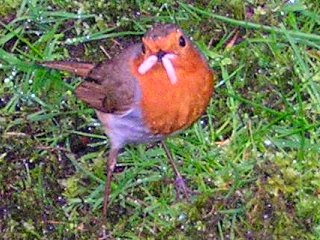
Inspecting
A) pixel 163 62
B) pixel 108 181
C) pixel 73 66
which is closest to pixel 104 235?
pixel 108 181

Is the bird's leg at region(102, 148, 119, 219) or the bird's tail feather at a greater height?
the bird's tail feather

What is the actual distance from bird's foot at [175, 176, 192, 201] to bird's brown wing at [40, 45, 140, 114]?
440 mm

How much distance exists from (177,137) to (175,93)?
692mm

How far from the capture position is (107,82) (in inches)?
171

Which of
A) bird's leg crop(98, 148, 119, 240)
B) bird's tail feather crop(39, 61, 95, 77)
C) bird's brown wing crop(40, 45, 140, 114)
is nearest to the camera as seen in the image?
bird's brown wing crop(40, 45, 140, 114)

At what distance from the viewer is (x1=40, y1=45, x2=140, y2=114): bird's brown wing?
413 centimetres

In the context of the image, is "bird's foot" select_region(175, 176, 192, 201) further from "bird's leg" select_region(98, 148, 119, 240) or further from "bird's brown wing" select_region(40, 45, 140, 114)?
"bird's brown wing" select_region(40, 45, 140, 114)

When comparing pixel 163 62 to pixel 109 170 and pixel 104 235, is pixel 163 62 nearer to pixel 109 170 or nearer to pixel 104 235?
pixel 109 170

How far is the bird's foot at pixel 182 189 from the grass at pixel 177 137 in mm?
34

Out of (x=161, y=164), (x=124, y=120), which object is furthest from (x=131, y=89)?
(x=161, y=164)

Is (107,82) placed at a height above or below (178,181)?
above

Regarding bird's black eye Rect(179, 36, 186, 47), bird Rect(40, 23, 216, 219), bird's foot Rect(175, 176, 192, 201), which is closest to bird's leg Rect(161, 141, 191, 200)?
bird's foot Rect(175, 176, 192, 201)

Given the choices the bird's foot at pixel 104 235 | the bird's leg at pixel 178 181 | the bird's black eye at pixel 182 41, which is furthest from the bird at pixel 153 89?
the bird's foot at pixel 104 235

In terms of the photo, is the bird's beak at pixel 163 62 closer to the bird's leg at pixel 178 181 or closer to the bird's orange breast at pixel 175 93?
the bird's orange breast at pixel 175 93
